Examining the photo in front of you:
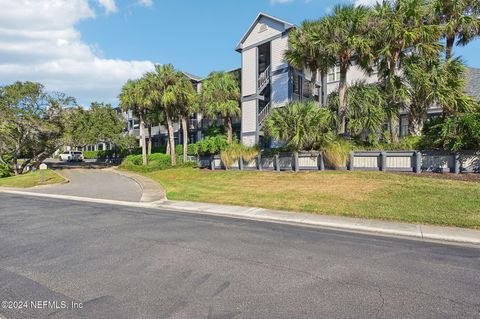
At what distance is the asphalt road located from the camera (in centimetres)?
407

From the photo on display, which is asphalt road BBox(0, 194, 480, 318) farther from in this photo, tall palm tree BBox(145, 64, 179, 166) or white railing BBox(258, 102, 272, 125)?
tall palm tree BBox(145, 64, 179, 166)

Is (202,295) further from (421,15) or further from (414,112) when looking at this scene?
(421,15)

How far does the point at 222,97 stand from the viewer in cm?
2748

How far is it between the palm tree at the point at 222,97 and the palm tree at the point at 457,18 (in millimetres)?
15729

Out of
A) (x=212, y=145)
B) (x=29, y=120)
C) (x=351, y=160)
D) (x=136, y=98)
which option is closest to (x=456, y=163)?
(x=351, y=160)

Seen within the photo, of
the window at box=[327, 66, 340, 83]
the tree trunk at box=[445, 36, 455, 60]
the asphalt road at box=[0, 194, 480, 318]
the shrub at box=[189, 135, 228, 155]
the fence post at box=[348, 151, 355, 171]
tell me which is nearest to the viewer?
the asphalt road at box=[0, 194, 480, 318]

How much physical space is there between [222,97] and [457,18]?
1741cm

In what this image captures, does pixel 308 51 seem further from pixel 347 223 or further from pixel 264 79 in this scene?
pixel 347 223

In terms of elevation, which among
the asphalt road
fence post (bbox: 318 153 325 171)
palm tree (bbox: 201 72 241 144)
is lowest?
the asphalt road

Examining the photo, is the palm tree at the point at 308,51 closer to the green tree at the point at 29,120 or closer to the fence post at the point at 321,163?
the fence post at the point at 321,163

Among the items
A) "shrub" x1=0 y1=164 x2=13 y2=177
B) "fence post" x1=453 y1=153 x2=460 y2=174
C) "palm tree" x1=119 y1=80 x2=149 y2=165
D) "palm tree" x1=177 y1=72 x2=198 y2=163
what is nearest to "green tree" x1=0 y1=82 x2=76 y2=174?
"shrub" x1=0 y1=164 x2=13 y2=177

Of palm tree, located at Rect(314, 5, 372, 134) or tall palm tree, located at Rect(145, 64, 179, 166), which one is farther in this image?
tall palm tree, located at Rect(145, 64, 179, 166)

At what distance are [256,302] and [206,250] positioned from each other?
257cm

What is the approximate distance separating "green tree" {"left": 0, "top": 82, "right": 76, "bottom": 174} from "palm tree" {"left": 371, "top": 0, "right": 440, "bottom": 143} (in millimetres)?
30747
